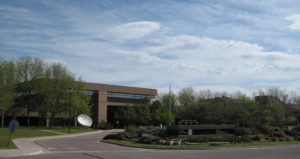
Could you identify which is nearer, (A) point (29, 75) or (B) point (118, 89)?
(A) point (29, 75)

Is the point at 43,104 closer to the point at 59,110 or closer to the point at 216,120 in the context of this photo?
the point at 59,110

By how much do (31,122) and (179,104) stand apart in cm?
3784

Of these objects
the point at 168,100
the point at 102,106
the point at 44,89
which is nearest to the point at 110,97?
the point at 102,106

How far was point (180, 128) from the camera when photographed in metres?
38.2

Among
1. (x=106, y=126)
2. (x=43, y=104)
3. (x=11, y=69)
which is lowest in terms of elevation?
(x=106, y=126)

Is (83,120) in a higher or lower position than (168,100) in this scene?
lower

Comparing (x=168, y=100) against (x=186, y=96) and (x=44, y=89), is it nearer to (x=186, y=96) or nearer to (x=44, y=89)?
(x=186, y=96)

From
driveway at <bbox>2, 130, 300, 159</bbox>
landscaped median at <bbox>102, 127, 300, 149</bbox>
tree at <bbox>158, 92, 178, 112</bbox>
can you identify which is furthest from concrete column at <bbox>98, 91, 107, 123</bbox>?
driveway at <bbox>2, 130, 300, 159</bbox>

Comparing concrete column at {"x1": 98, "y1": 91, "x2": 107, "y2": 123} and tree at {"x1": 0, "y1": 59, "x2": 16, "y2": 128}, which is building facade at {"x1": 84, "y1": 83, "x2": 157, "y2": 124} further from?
tree at {"x1": 0, "y1": 59, "x2": 16, "y2": 128}

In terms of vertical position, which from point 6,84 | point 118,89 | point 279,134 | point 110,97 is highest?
point 118,89

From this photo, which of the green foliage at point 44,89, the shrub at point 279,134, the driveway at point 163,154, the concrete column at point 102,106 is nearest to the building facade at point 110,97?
the concrete column at point 102,106

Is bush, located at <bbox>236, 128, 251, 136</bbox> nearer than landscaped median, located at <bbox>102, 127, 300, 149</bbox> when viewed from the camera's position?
No

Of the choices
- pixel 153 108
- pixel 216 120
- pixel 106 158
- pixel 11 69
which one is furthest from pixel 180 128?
pixel 153 108

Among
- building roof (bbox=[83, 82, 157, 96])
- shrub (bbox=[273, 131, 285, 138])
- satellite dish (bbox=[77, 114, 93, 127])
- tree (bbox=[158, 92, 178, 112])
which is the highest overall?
building roof (bbox=[83, 82, 157, 96])
